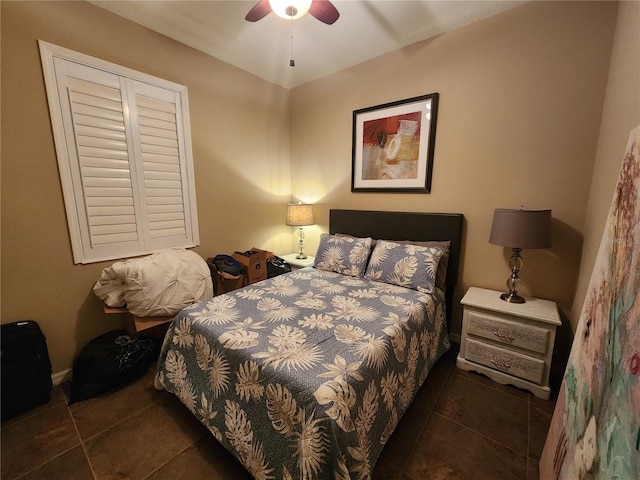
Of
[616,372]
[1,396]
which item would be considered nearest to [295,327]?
[616,372]

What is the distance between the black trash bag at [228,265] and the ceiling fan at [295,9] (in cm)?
194

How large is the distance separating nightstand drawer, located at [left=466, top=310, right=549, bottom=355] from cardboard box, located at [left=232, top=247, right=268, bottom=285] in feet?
6.22

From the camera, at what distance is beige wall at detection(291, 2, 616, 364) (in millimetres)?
1695

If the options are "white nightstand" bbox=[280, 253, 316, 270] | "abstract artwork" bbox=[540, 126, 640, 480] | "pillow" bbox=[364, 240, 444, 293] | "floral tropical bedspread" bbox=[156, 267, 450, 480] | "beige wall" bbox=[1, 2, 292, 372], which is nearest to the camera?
"abstract artwork" bbox=[540, 126, 640, 480]

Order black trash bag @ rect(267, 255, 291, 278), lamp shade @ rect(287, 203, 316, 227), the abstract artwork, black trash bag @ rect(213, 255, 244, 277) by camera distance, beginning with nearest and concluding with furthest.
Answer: the abstract artwork, black trash bag @ rect(213, 255, 244, 277), black trash bag @ rect(267, 255, 291, 278), lamp shade @ rect(287, 203, 316, 227)

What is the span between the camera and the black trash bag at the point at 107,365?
5.76ft

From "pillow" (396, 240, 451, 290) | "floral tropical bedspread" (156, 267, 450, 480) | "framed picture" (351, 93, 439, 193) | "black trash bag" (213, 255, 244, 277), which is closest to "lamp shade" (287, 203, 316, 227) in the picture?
"framed picture" (351, 93, 439, 193)

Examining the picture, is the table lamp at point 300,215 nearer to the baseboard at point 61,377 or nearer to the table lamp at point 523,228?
the table lamp at point 523,228

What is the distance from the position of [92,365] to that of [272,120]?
113 inches

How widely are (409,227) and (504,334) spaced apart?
1090 millimetres

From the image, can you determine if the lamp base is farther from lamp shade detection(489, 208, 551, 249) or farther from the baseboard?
the baseboard

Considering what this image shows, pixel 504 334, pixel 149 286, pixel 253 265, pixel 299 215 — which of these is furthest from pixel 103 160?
pixel 504 334

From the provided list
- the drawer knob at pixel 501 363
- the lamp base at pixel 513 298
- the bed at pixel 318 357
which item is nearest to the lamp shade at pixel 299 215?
the bed at pixel 318 357

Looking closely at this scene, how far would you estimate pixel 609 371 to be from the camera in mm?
749
